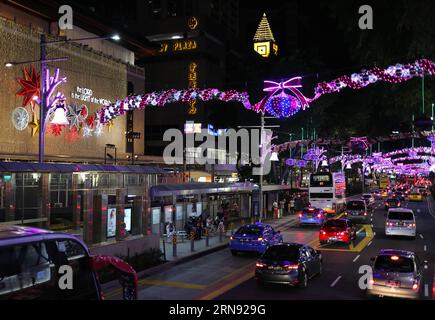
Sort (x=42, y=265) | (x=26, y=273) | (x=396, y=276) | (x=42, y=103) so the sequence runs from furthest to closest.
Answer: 1. (x=42, y=103)
2. (x=396, y=276)
3. (x=42, y=265)
4. (x=26, y=273)

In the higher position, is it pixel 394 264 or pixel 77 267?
pixel 77 267

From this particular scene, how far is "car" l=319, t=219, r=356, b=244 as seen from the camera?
82.8 feet

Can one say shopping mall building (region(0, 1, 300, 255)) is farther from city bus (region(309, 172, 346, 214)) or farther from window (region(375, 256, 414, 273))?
window (region(375, 256, 414, 273))

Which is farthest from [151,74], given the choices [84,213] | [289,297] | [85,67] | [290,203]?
[289,297]

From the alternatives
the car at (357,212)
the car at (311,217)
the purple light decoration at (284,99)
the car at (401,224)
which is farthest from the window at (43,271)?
the car at (357,212)

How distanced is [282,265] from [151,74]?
2501 inches

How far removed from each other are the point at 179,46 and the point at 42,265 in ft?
232

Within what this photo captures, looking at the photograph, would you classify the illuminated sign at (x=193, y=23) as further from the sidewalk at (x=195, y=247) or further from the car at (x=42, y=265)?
the car at (x=42, y=265)

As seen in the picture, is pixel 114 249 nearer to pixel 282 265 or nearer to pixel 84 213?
pixel 84 213

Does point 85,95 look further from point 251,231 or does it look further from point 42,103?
point 251,231

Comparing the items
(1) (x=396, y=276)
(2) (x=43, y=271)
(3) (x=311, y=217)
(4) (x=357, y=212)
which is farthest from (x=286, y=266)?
(4) (x=357, y=212)

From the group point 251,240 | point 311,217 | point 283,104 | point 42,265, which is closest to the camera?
point 42,265

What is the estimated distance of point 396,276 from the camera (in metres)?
13.0
